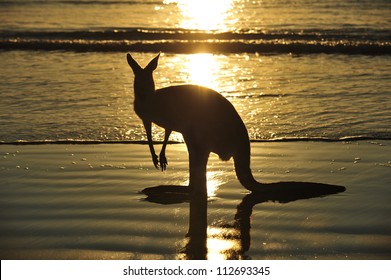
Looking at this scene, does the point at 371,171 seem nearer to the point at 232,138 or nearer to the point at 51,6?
the point at 232,138

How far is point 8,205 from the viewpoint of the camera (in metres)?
6.08

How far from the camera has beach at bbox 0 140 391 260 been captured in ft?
16.8

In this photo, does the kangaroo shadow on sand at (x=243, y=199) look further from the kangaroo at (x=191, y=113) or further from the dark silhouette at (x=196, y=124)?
the kangaroo at (x=191, y=113)

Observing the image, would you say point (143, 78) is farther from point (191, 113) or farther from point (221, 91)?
point (221, 91)

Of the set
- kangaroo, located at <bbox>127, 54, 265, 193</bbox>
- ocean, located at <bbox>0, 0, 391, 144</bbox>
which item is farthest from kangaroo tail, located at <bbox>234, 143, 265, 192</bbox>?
ocean, located at <bbox>0, 0, 391, 144</bbox>

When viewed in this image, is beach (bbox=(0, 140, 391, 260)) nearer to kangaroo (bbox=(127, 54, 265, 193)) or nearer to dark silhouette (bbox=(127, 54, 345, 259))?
dark silhouette (bbox=(127, 54, 345, 259))

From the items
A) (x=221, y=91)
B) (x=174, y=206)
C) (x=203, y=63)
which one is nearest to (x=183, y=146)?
(x=174, y=206)

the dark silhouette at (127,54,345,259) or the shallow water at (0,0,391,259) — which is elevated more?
the dark silhouette at (127,54,345,259)

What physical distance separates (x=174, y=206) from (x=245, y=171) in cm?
61

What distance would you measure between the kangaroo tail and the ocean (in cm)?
215

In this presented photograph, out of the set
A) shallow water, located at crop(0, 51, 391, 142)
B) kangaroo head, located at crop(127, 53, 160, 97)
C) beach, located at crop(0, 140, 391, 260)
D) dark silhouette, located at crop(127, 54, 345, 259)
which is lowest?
beach, located at crop(0, 140, 391, 260)

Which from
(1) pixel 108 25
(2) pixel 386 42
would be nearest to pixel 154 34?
(1) pixel 108 25

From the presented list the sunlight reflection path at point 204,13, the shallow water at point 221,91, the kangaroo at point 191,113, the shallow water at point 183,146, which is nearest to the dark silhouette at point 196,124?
the kangaroo at point 191,113

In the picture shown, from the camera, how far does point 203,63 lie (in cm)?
1455
